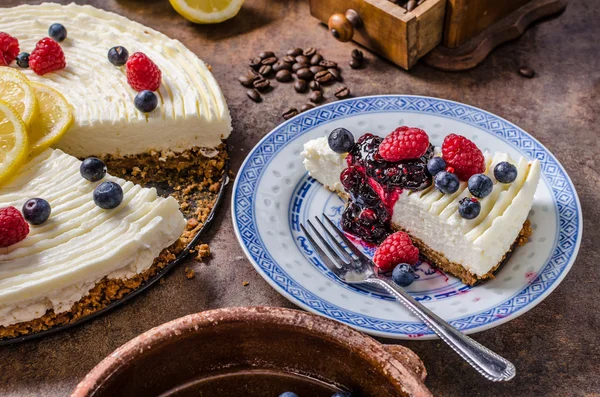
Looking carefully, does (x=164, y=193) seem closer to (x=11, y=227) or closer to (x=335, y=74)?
(x=11, y=227)

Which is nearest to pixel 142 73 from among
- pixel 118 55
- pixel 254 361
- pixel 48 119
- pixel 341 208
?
pixel 118 55

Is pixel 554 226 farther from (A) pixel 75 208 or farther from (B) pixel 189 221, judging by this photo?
(A) pixel 75 208

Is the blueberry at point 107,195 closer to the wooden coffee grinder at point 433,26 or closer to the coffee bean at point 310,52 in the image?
the coffee bean at point 310,52

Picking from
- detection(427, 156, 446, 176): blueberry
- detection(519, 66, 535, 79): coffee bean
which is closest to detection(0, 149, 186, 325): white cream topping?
detection(427, 156, 446, 176): blueberry

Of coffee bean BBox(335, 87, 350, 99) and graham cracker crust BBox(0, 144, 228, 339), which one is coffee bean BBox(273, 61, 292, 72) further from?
graham cracker crust BBox(0, 144, 228, 339)

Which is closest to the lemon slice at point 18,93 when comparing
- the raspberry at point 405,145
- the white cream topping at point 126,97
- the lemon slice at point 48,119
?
the lemon slice at point 48,119

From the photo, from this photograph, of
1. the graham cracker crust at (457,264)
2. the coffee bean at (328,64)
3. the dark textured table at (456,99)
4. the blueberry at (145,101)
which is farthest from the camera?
the coffee bean at (328,64)
